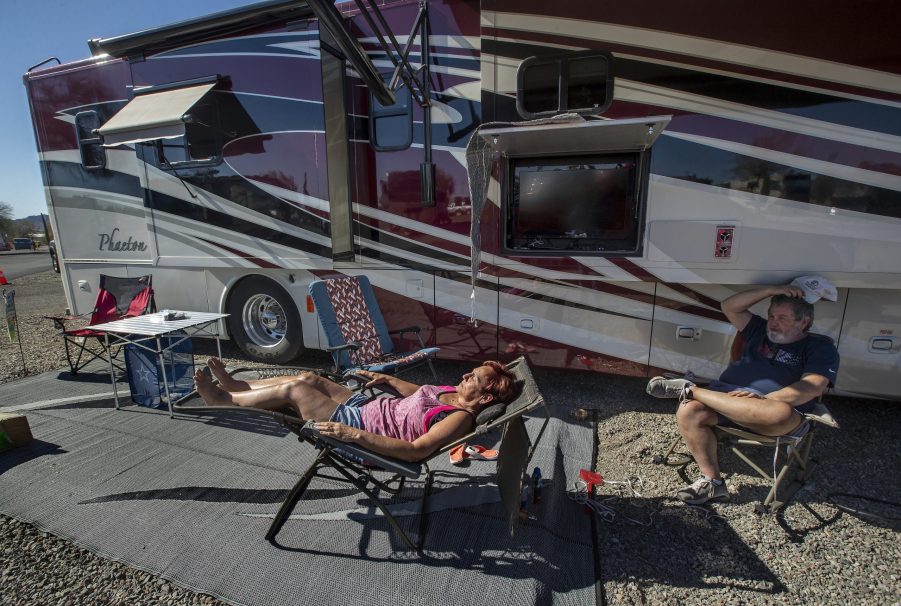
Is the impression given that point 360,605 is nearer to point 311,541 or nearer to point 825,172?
point 311,541

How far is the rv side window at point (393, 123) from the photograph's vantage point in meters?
3.43

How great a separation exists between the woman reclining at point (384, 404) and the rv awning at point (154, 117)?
2336mm

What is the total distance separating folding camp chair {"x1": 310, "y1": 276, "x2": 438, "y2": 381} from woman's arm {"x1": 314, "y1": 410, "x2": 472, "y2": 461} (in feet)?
4.09

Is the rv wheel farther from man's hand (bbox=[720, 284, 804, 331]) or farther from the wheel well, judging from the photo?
man's hand (bbox=[720, 284, 804, 331])

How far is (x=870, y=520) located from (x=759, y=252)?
1.55m

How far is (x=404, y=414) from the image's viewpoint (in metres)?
2.05

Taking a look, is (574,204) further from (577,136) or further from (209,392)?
(209,392)

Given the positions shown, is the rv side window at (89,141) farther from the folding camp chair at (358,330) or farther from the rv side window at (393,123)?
the folding camp chair at (358,330)

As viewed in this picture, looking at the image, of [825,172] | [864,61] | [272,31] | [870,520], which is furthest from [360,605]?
[272,31]

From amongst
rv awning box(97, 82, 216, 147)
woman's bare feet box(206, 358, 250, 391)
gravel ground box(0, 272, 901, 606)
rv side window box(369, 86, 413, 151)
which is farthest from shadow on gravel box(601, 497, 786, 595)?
rv awning box(97, 82, 216, 147)

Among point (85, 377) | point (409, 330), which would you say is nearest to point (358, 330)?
point (409, 330)

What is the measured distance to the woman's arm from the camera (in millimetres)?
1770

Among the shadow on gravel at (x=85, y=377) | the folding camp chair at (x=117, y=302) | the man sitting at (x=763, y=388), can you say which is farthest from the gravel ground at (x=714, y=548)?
the folding camp chair at (x=117, y=302)

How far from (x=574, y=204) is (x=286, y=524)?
2.80 metres
